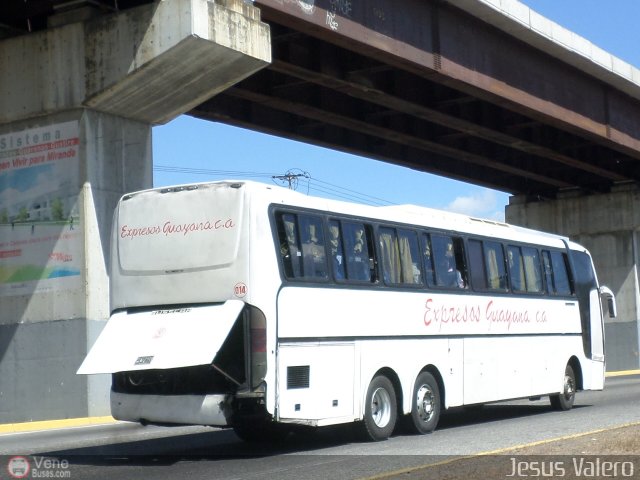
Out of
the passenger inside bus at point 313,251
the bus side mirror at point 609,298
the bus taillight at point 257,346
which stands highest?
the passenger inside bus at point 313,251

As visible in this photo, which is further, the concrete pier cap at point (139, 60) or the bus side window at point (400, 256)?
the concrete pier cap at point (139, 60)

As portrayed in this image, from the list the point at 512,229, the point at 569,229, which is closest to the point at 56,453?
the point at 512,229

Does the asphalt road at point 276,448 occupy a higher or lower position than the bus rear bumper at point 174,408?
lower

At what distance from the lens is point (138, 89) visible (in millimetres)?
21109

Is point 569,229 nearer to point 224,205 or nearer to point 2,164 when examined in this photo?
point 2,164

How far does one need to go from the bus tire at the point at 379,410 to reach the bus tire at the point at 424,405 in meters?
0.52

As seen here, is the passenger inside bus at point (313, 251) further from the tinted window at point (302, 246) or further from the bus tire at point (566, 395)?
the bus tire at point (566, 395)

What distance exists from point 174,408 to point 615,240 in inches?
1431

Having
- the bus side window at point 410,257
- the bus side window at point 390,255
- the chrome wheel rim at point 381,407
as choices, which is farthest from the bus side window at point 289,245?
the bus side window at point 410,257

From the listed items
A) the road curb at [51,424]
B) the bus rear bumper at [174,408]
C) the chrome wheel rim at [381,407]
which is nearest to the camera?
the bus rear bumper at [174,408]

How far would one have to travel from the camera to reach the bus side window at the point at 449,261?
17094 mm

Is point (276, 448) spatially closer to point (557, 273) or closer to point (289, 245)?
point (289, 245)

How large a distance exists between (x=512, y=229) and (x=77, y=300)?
7.94 metres

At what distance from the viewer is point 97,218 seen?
20984 mm
